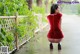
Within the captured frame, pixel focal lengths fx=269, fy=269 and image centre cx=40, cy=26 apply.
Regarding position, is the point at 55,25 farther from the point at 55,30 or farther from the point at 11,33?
the point at 11,33

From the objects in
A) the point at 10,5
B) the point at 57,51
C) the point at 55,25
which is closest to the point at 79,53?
the point at 57,51

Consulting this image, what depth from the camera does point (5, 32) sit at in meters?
8.34

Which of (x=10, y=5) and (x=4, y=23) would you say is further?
(x=10, y=5)

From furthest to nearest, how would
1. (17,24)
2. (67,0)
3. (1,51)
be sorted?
1. (67,0)
2. (17,24)
3. (1,51)

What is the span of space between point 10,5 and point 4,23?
5.68 ft

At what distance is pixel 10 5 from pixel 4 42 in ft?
7.99

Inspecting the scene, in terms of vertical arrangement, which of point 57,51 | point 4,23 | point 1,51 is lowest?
point 57,51

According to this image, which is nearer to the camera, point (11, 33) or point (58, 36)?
point (11, 33)

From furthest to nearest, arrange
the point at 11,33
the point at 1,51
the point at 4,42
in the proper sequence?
the point at 11,33 < the point at 4,42 < the point at 1,51

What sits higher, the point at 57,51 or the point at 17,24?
the point at 17,24

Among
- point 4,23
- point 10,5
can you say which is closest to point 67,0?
point 10,5

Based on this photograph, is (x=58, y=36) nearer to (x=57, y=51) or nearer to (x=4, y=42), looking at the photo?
(x=57, y=51)

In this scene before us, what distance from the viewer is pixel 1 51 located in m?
7.37

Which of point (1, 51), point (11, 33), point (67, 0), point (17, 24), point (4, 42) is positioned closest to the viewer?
point (1, 51)
